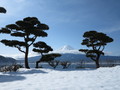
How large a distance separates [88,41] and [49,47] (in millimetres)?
5957

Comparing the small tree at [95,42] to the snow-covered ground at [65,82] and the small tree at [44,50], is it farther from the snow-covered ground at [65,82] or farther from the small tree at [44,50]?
the snow-covered ground at [65,82]

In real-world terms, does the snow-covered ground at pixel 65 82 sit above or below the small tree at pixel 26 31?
below

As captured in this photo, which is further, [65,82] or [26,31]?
[26,31]

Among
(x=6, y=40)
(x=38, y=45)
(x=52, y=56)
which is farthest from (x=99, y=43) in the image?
(x=6, y=40)

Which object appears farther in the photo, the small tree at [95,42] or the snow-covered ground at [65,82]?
the small tree at [95,42]

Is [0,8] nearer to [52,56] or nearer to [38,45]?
[38,45]

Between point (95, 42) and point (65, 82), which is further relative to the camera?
point (95, 42)

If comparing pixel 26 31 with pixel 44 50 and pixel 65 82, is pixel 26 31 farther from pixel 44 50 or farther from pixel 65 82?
pixel 65 82

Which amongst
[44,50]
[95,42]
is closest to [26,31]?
[44,50]

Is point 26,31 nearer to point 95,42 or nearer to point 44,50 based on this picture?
point 44,50

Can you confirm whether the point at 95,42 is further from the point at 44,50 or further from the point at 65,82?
the point at 65,82

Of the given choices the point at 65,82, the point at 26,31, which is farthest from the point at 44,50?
the point at 65,82

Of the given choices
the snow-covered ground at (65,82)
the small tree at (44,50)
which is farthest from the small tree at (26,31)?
the snow-covered ground at (65,82)

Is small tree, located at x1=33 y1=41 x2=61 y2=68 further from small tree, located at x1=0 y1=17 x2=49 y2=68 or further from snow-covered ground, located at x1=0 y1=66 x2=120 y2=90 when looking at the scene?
snow-covered ground, located at x1=0 y1=66 x2=120 y2=90
